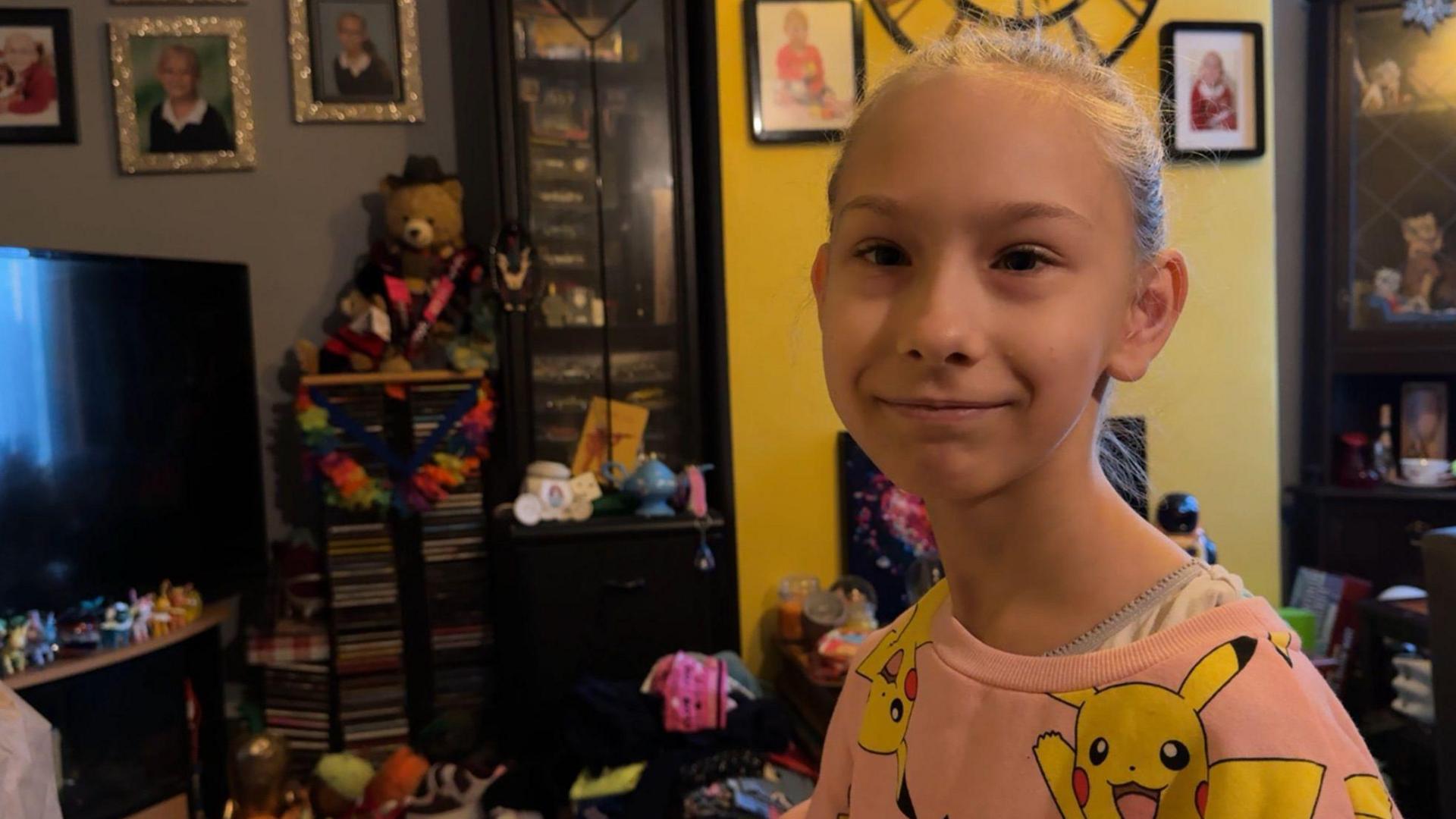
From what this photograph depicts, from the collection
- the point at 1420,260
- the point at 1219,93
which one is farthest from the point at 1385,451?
the point at 1219,93

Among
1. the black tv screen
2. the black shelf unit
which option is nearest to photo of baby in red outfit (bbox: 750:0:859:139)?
the black tv screen

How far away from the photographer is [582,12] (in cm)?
222

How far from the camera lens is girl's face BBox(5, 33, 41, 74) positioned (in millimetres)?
2357

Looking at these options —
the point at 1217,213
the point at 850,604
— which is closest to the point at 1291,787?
the point at 850,604

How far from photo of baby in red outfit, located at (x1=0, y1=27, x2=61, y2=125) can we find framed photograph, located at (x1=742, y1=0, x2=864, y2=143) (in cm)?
164

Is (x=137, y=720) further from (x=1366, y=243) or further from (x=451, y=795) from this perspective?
(x=1366, y=243)

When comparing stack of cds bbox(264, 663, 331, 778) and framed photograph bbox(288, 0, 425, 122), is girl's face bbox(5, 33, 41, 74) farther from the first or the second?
stack of cds bbox(264, 663, 331, 778)

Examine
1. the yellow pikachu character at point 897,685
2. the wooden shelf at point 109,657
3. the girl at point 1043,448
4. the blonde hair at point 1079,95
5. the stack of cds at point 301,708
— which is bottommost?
the stack of cds at point 301,708

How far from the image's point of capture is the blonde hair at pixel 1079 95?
0.59 metres

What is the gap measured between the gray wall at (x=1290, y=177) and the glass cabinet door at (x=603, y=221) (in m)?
1.69

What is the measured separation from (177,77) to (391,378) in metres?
0.95

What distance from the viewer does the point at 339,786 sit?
2.11m

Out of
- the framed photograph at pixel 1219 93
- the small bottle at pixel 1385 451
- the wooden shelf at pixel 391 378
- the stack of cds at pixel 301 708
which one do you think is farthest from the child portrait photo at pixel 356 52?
the small bottle at pixel 1385 451

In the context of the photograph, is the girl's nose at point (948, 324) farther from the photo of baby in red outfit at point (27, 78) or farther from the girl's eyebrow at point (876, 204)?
the photo of baby in red outfit at point (27, 78)
